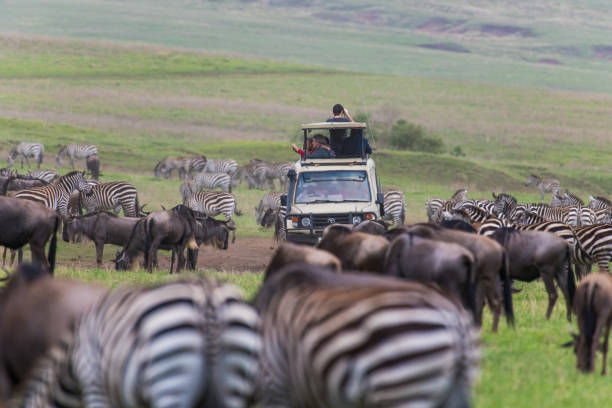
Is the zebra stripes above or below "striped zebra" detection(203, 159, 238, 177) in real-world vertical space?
above

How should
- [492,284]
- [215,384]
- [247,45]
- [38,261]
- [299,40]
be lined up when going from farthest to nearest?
[299,40] → [247,45] → [38,261] → [492,284] → [215,384]

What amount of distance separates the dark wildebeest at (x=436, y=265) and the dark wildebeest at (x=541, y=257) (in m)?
3.66

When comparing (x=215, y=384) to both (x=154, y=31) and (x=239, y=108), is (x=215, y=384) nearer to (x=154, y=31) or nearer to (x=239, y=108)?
(x=239, y=108)

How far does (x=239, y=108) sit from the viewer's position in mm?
72562

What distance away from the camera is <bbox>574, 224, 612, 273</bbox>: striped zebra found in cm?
1667

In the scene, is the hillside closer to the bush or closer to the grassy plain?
the grassy plain

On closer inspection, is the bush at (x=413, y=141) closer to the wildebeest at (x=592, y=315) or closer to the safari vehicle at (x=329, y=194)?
the safari vehicle at (x=329, y=194)

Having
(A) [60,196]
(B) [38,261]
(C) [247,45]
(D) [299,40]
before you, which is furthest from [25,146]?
(D) [299,40]

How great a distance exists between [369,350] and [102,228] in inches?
634

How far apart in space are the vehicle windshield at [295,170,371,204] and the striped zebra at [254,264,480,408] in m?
12.7

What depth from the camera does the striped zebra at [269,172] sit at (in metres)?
40.7

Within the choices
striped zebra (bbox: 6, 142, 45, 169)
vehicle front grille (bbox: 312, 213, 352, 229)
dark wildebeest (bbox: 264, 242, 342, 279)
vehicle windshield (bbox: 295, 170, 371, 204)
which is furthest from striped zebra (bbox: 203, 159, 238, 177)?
dark wildebeest (bbox: 264, 242, 342, 279)

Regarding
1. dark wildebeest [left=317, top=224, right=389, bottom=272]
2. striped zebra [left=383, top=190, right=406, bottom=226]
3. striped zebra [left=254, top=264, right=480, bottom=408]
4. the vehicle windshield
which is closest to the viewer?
striped zebra [left=254, top=264, right=480, bottom=408]

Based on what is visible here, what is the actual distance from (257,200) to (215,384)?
106 feet
